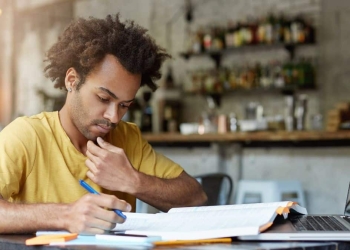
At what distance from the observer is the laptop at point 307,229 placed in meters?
1.08

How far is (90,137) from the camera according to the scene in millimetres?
1705

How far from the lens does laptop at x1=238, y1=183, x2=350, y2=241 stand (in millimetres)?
1078

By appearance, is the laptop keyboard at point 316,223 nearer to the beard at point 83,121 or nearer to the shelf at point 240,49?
the beard at point 83,121

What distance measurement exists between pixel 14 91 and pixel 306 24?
4.54 metres

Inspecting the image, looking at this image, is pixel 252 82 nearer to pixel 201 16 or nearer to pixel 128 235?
pixel 201 16

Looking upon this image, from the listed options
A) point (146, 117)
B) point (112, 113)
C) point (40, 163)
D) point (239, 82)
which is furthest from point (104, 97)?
point (239, 82)

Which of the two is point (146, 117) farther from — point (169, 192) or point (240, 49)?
point (169, 192)

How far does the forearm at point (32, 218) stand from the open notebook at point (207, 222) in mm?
140

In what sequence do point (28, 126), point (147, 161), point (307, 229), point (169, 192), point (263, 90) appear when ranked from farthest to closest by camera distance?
point (263, 90)
point (147, 161)
point (169, 192)
point (28, 126)
point (307, 229)

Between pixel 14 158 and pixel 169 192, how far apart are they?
1.55 ft

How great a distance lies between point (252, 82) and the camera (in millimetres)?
6305

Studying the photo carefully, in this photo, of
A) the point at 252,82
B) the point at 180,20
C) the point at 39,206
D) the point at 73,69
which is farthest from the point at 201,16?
the point at 39,206

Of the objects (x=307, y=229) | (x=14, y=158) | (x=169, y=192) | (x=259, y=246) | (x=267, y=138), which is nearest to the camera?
(x=259, y=246)

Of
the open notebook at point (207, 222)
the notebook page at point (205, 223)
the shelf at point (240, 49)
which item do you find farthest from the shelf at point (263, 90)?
the notebook page at point (205, 223)
